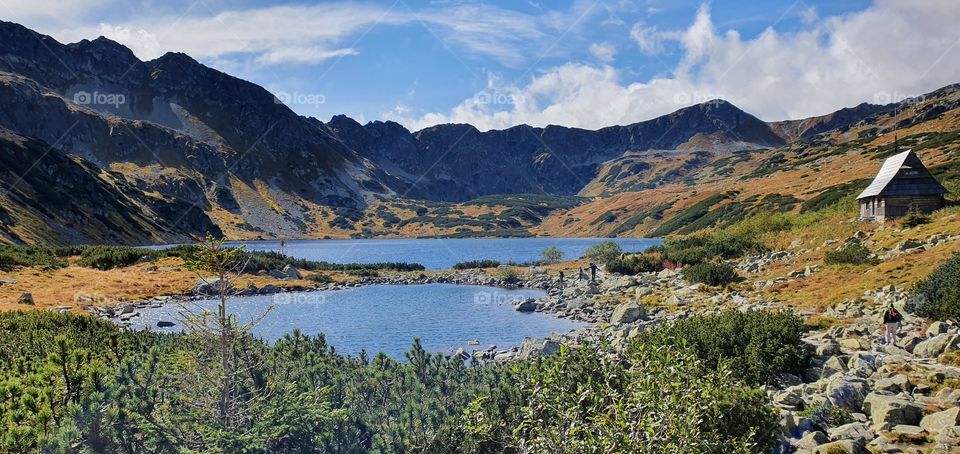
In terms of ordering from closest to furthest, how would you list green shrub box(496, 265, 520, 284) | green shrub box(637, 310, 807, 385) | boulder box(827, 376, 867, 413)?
boulder box(827, 376, 867, 413), green shrub box(637, 310, 807, 385), green shrub box(496, 265, 520, 284)

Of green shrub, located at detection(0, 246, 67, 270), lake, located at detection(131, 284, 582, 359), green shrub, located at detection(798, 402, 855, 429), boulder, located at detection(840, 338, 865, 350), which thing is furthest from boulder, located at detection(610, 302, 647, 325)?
green shrub, located at detection(0, 246, 67, 270)

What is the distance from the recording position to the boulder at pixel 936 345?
598 inches

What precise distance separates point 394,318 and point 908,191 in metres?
37.1

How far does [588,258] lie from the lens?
69.9 m

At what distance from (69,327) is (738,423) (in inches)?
877

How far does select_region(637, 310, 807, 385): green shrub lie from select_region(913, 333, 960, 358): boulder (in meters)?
2.93

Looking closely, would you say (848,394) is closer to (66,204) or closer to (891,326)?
(891,326)

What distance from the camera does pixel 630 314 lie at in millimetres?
29562

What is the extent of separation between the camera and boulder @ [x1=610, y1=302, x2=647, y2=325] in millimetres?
29375

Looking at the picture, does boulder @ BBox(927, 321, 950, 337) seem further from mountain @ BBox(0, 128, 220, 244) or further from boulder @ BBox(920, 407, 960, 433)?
mountain @ BBox(0, 128, 220, 244)

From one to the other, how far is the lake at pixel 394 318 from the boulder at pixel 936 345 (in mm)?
17111

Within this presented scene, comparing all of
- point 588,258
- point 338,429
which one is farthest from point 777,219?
point 338,429

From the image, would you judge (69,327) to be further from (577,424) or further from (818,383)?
(818,383)

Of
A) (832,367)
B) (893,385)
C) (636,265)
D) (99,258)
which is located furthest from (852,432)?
(99,258)
